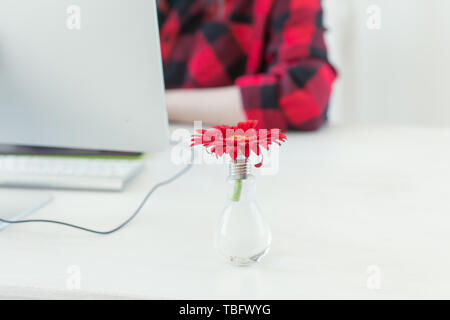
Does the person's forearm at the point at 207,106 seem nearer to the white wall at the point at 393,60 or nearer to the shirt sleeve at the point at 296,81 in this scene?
the shirt sleeve at the point at 296,81

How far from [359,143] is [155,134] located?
568 mm

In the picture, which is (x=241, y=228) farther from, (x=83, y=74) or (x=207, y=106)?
(x=207, y=106)

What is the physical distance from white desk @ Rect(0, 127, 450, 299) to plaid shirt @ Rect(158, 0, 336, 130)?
29cm

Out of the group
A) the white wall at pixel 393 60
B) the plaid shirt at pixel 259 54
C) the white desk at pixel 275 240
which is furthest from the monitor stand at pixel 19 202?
the white wall at pixel 393 60

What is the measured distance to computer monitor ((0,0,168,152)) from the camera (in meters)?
0.55

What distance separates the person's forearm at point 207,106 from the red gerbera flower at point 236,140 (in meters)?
0.73

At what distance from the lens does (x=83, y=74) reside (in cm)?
60

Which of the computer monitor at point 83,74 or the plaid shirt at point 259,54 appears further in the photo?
the plaid shirt at point 259,54

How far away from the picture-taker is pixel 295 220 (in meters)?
0.61

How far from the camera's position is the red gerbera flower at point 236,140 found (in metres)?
0.42

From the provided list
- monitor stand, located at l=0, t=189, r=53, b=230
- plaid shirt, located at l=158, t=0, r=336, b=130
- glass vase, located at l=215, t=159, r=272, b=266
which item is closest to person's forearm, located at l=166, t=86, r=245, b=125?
plaid shirt, located at l=158, t=0, r=336, b=130

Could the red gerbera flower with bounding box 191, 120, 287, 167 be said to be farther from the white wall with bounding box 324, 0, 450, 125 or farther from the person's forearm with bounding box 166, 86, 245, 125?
the white wall with bounding box 324, 0, 450, 125

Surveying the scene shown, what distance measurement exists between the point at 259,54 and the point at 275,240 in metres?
0.91

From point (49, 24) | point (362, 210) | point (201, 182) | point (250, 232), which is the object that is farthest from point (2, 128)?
point (362, 210)
